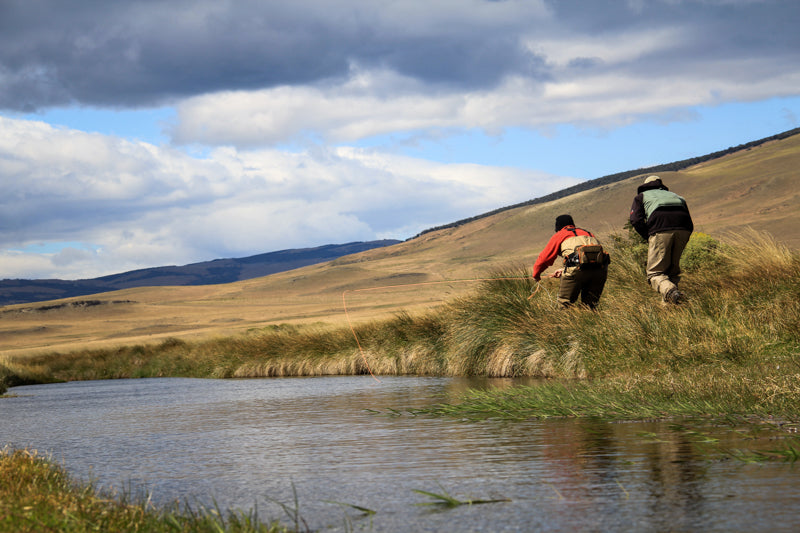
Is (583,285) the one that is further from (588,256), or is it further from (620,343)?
(620,343)

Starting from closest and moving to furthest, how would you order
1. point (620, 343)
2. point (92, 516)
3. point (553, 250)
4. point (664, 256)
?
point (92, 516) < point (620, 343) < point (664, 256) < point (553, 250)

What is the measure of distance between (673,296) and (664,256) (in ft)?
2.22

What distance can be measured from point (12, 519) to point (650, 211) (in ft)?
34.2

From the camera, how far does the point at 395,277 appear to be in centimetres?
16450

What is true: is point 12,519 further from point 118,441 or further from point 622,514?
point 118,441

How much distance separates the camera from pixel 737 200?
495ft

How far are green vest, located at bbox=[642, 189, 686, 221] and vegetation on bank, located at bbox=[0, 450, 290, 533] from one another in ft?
30.7

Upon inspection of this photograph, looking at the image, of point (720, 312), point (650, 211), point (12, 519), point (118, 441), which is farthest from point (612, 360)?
point (12, 519)

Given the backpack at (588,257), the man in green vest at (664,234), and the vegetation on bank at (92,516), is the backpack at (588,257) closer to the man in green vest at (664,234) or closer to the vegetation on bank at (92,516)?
the man in green vest at (664,234)

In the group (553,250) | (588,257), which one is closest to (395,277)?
(553,250)

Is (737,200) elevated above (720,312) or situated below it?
above

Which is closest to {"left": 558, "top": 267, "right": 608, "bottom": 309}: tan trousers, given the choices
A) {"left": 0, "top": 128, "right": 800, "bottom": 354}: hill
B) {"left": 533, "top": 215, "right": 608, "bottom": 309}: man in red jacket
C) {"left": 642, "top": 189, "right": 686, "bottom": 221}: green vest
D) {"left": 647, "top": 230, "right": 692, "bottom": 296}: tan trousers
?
{"left": 533, "top": 215, "right": 608, "bottom": 309}: man in red jacket

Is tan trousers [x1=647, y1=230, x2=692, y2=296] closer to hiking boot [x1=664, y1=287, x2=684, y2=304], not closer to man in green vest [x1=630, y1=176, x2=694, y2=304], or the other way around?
man in green vest [x1=630, y1=176, x2=694, y2=304]

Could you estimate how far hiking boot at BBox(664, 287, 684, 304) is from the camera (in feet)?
39.3
